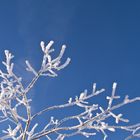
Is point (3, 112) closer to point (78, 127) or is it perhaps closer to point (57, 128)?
point (57, 128)

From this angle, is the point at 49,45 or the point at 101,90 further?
the point at 101,90

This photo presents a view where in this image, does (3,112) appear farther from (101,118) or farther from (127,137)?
(127,137)

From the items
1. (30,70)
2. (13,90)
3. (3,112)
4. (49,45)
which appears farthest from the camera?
(3,112)

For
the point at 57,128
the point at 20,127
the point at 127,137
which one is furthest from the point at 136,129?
the point at 20,127

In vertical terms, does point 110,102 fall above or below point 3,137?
above

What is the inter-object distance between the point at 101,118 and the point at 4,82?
5.24 feet

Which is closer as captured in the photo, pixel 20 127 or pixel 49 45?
pixel 49 45

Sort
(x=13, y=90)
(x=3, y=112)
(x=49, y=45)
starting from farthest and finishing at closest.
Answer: (x=3, y=112) < (x=13, y=90) < (x=49, y=45)

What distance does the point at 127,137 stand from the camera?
13.6ft

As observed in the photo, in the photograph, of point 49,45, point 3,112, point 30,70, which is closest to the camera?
point 49,45

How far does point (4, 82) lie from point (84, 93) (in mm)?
1289

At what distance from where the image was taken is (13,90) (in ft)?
14.9

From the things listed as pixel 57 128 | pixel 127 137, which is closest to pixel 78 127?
pixel 57 128

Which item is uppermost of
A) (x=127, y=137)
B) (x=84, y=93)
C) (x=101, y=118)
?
(x=84, y=93)
